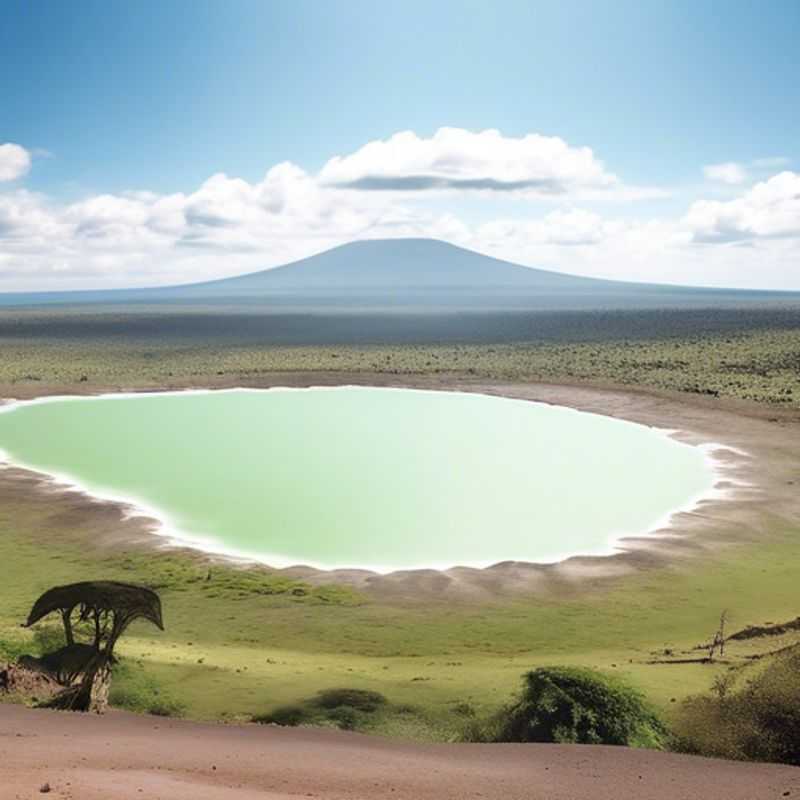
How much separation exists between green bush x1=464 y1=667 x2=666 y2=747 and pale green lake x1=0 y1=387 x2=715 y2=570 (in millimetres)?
13723

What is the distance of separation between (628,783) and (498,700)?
4446 mm

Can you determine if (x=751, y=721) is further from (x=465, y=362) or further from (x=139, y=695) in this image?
(x=465, y=362)

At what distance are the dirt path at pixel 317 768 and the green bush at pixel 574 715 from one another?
651 mm

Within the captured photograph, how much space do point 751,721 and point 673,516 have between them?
21609mm

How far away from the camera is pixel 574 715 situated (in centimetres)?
1572

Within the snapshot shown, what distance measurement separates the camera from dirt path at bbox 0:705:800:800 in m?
11.6

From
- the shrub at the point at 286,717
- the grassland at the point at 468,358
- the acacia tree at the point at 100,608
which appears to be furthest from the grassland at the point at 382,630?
the grassland at the point at 468,358

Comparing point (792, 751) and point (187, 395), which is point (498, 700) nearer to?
point (792, 751)

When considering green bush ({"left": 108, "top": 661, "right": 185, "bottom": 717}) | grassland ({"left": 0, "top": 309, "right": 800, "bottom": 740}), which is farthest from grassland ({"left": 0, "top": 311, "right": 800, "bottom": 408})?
green bush ({"left": 108, "top": 661, "right": 185, "bottom": 717})

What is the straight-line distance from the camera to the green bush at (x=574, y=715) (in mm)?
15438

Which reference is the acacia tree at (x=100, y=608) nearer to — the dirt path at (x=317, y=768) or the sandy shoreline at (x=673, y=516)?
the dirt path at (x=317, y=768)

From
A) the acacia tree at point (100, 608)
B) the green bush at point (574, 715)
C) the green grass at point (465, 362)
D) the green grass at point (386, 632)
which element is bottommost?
the green grass at point (386, 632)

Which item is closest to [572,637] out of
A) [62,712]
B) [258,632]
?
[258,632]

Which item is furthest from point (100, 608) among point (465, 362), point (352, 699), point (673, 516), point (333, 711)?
point (465, 362)
